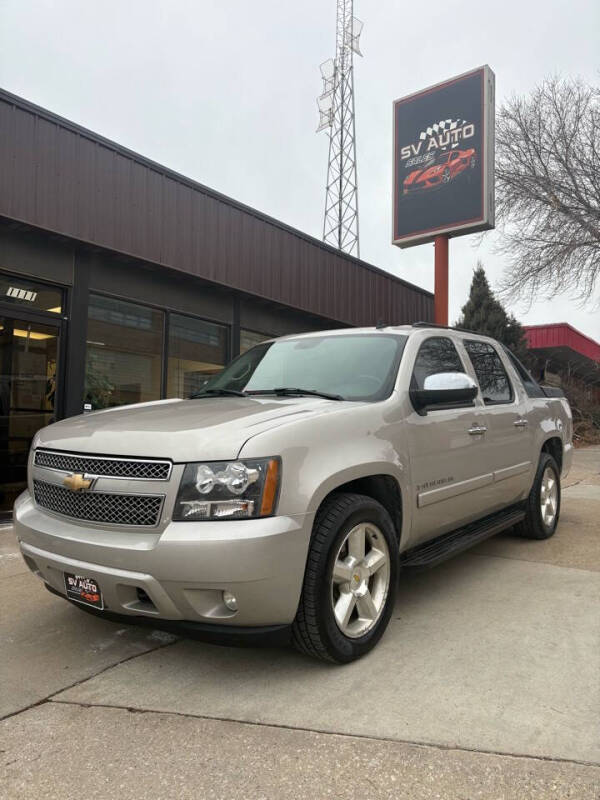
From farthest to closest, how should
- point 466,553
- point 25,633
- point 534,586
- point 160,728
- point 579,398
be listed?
1. point 579,398
2. point 466,553
3. point 534,586
4. point 25,633
5. point 160,728

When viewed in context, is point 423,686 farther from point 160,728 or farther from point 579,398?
point 579,398

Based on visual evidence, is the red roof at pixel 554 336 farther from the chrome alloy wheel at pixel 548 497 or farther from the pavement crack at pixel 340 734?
the pavement crack at pixel 340 734

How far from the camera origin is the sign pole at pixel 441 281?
11.6m

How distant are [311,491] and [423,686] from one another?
995mm

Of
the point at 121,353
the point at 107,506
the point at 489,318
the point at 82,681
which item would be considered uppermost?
the point at 489,318

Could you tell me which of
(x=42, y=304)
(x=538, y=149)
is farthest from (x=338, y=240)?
(x=42, y=304)

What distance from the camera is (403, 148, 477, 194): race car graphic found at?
1127 cm

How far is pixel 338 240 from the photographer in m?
29.8

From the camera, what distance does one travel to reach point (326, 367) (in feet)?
12.4

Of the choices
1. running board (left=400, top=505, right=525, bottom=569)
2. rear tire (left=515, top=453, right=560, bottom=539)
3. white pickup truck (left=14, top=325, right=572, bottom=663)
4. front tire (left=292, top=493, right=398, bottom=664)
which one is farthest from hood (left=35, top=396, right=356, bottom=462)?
rear tire (left=515, top=453, right=560, bottom=539)

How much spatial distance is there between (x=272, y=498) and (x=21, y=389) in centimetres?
577

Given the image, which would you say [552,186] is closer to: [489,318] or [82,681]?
[489,318]

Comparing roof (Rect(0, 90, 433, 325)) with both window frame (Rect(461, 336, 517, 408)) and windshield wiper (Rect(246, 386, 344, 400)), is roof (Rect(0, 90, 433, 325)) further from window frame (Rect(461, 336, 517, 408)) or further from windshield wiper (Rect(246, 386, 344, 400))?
window frame (Rect(461, 336, 517, 408))

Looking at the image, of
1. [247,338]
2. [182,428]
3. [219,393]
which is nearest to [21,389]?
[247,338]
